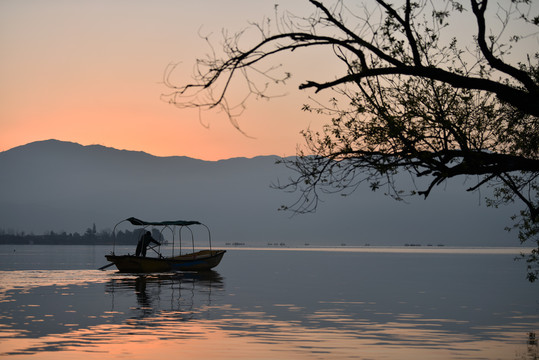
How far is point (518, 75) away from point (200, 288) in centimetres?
4146

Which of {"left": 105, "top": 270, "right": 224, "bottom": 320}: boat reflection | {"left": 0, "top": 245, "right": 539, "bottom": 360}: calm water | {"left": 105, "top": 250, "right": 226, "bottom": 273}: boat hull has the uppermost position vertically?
{"left": 105, "top": 250, "right": 226, "bottom": 273}: boat hull

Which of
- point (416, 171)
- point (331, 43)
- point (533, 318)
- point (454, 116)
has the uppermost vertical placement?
point (331, 43)

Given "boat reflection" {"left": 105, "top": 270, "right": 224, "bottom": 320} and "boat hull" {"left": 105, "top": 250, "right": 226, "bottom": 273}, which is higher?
"boat hull" {"left": 105, "top": 250, "right": 226, "bottom": 273}

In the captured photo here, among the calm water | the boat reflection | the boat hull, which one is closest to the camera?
the calm water

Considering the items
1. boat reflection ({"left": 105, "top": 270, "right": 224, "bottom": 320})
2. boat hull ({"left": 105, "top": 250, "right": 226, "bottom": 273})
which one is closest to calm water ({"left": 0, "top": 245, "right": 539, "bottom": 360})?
boat reflection ({"left": 105, "top": 270, "right": 224, "bottom": 320})

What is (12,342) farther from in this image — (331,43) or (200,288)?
(200,288)

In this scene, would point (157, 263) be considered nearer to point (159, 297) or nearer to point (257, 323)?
point (159, 297)

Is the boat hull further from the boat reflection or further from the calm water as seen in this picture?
the calm water

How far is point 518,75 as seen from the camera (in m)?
16.0

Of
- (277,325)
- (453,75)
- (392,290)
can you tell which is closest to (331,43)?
(453,75)

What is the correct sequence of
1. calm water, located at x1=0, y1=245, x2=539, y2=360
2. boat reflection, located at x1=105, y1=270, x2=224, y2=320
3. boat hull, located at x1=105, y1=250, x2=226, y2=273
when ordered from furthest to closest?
boat hull, located at x1=105, y1=250, x2=226, y2=273
boat reflection, located at x1=105, y1=270, x2=224, y2=320
calm water, located at x1=0, y1=245, x2=539, y2=360

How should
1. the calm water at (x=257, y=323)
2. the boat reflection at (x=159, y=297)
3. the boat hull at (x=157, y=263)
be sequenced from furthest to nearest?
the boat hull at (x=157, y=263) < the boat reflection at (x=159, y=297) < the calm water at (x=257, y=323)

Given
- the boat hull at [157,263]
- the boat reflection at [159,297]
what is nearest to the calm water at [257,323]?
the boat reflection at [159,297]

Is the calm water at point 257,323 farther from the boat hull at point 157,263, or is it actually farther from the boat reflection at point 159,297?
the boat hull at point 157,263
